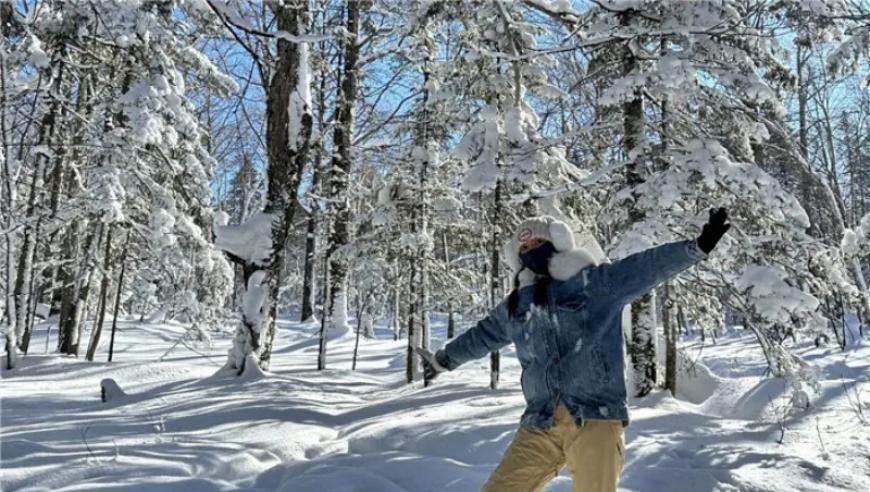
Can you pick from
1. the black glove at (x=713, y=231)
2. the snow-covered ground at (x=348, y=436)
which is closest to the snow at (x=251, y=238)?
the snow-covered ground at (x=348, y=436)

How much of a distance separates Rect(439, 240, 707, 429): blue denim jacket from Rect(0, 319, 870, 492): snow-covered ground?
5.99 feet

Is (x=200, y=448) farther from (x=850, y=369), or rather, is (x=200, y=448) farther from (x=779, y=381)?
(x=850, y=369)

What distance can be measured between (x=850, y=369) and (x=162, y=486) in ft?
46.6

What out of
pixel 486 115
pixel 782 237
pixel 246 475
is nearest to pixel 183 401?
pixel 246 475

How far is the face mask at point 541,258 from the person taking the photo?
294 centimetres

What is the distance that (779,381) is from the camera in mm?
8031

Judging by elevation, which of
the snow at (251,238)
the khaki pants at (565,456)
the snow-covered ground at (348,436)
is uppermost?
the snow at (251,238)

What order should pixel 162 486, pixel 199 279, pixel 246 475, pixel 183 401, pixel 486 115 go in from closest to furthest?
pixel 162 486 → pixel 246 475 → pixel 183 401 → pixel 486 115 → pixel 199 279

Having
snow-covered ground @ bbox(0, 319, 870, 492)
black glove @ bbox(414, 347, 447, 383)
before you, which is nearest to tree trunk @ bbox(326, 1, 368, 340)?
snow-covered ground @ bbox(0, 319, 870, 492)

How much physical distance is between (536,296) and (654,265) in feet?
1.84

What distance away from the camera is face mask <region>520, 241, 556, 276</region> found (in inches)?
116

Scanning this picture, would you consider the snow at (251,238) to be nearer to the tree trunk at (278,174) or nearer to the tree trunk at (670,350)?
the tree trunk at (278,174)

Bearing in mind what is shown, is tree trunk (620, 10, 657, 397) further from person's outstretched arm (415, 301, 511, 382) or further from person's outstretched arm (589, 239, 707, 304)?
person's outstretched arm (589, 239, 707, 304)

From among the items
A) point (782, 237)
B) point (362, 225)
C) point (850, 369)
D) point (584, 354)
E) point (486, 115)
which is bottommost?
point (850, 369)
